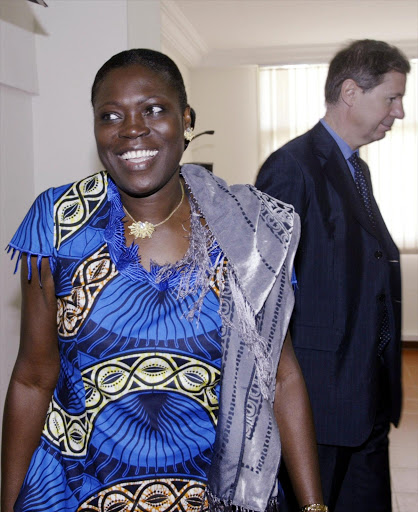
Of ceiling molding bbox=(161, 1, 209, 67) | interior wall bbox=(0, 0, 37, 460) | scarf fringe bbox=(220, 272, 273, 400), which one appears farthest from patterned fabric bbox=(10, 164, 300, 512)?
ceiling molding bbox=(161, 1, 209, 67)

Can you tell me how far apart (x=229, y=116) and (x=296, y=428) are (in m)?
7.29

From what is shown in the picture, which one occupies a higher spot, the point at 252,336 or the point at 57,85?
the point at 57,85

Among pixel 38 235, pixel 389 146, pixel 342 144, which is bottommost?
pixel 38 235

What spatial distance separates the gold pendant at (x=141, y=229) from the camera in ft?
4.34

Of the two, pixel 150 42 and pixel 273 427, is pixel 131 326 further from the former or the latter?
pixel 150 42

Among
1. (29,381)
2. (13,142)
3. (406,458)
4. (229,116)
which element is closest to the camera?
(29,381)

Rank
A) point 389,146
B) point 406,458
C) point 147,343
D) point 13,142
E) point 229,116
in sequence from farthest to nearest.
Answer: point 229,116
point 389,146
point 406,458
point 13,142
point 147,343

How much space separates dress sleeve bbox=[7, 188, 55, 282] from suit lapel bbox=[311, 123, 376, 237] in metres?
1.23

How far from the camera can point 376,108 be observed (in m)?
2.45

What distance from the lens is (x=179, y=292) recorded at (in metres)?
1.24

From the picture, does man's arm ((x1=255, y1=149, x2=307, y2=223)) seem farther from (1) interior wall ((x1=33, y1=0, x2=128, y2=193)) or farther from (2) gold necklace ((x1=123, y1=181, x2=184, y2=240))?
(2) gold necklace ((x1=123, y1=181, x2=184, y2=240))

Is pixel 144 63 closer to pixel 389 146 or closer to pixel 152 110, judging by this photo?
pixel 152 110

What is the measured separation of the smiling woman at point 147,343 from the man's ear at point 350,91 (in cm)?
126

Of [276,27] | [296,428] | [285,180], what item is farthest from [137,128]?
[276,27]
